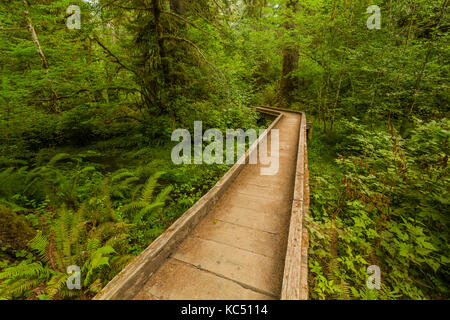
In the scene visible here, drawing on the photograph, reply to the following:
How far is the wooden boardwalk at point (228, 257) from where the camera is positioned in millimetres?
2074

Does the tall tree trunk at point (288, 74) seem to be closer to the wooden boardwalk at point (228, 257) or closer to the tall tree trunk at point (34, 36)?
the wooden boardwalk at point (228, 257)

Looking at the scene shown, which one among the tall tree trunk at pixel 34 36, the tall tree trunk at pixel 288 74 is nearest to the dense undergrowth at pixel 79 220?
the tall tree trunk at pixel 34 36

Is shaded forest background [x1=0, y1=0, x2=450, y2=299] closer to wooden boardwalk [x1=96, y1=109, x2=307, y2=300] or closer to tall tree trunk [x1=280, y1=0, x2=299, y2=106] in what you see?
wooden boardwalk [x1=96, y1=109, x2=307, y2=300]

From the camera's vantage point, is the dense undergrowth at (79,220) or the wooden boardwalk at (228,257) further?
the dense undergrowth at (79,220)

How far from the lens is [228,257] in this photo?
2564mm

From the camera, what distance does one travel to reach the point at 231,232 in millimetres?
3051

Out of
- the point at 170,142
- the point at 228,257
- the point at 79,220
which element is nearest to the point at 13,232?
the point at 79,220

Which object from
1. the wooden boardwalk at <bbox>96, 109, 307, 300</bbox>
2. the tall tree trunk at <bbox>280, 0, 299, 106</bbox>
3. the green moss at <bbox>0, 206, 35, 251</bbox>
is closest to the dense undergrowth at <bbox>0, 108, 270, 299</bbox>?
the green moss at <bbox>0, 206, 35, 251</bbox>

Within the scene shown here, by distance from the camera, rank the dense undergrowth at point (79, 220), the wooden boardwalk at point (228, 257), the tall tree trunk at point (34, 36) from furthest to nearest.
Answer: the tall tree trunk at point (34, 36) → the dense undergrowth at point (79, 220) → the wooden boardwalk at point (228, 257)

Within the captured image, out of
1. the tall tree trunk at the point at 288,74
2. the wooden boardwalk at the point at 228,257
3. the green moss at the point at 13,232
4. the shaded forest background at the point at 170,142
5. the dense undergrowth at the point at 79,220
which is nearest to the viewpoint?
the wooden boardwalk at the point at 228,257

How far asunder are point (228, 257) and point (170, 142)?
6661 mm

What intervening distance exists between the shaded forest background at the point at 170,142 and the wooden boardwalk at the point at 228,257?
0.64m

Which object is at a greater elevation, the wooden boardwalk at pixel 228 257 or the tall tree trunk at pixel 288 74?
the tall tree trunk at pixel 288 74

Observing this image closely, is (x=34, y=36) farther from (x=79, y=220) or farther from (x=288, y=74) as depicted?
(x=288, y=74)
